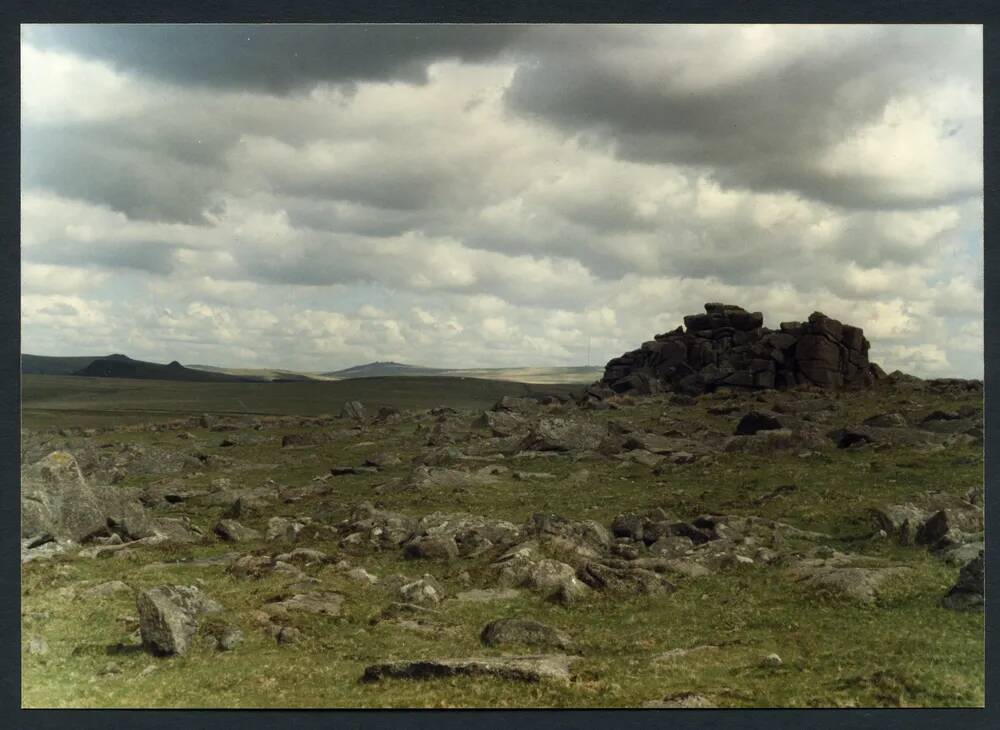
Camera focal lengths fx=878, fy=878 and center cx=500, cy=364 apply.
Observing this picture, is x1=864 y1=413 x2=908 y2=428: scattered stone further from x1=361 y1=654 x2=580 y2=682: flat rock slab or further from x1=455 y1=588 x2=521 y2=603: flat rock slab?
x1=361 y1=654 x2=580 y2=682: flat rock slab

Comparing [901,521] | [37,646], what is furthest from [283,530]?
[901,521]

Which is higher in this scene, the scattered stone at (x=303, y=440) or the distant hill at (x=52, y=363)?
the distant hill at (x=52, y=363)

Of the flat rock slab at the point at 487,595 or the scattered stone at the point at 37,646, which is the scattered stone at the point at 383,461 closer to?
the flat rock slab at the point at 487,595

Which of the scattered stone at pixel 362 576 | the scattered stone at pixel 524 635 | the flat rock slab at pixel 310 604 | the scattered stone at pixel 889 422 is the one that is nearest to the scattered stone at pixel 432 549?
the scattered stone at pixel 362 576

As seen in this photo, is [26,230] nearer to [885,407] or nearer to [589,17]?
[589,17]

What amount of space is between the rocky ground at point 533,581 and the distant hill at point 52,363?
3.20 m

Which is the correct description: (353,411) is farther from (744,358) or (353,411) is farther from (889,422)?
(889,422)

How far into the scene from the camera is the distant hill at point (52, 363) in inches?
1426

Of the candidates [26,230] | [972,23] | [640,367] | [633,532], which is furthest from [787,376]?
[26,230]

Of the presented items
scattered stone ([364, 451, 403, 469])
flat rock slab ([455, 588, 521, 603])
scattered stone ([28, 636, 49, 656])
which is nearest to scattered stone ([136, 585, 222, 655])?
scattered stone ([28, 636, 49, 656])

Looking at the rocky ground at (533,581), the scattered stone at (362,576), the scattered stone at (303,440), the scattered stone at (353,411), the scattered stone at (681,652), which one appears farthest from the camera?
the scattered stone at (353,411)

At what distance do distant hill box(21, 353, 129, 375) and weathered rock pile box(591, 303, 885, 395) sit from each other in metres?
62.9

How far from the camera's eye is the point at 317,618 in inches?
1169

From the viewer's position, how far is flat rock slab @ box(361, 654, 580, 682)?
25.1 m
